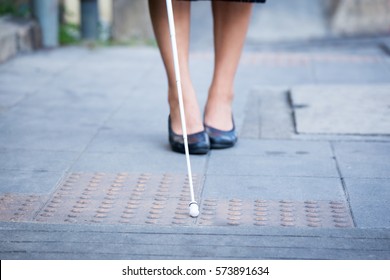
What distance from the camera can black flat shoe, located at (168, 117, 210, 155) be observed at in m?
3.55

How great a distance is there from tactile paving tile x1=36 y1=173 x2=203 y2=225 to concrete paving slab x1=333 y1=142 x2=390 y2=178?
67cm

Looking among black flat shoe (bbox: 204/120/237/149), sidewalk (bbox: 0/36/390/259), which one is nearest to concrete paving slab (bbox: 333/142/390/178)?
sidewalk (bbox: 0/36/390/259)

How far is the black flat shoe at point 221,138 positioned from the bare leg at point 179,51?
3.1 inches

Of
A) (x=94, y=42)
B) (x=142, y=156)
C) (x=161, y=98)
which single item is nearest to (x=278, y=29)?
(x=94, y=42)

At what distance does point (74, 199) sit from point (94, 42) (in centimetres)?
413

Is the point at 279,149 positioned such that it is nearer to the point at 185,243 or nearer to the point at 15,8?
the point at 185,243

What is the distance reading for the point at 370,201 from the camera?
2930 mm

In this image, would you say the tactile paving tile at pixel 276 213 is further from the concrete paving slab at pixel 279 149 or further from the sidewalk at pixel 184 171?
the concrete paving slab at pixel 279 149

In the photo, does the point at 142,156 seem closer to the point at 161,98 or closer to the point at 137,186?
the point at 137,186

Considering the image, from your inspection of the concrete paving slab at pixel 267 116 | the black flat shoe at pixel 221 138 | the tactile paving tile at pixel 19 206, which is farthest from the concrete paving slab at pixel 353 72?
the tactile paving tile at pixel 19 206

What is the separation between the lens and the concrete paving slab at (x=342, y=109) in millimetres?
3984

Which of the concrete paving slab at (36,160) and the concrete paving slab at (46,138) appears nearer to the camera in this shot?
the concrete paving slab at (36,160)

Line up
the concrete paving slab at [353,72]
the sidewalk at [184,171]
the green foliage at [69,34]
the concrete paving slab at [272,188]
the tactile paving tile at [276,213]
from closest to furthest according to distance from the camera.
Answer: the sidewalk at [184,171] < the tactile paving tile at [276,213] < the concrete paving slab at [272,188] < the concrete paving slab at [353,72] < the green foliage at [69,34]

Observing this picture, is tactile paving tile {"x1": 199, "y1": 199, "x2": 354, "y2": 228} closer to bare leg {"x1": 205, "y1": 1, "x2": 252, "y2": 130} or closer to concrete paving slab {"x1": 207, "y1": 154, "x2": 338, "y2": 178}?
concrete paving slab {"x1": 207, "y1": 154, "x2": 338, "y2": 178}
